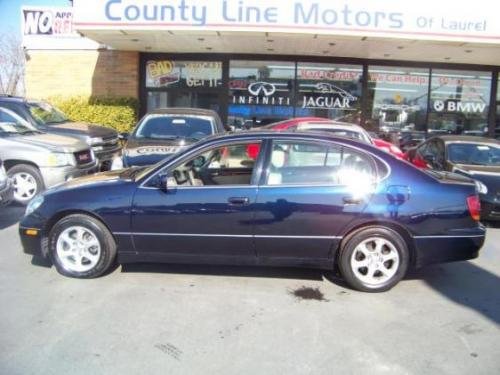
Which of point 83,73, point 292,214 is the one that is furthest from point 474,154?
point 83,73

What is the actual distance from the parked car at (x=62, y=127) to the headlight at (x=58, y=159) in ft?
5.18

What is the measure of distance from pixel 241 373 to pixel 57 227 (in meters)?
2.66

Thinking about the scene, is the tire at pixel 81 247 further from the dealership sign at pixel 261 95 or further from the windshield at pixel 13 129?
the dealership sign at pixel 261 95

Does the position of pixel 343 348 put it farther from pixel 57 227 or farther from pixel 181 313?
pixel 57 227

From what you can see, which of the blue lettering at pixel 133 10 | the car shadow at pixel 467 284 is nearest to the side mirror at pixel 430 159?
the car shadow at pixel 467 284

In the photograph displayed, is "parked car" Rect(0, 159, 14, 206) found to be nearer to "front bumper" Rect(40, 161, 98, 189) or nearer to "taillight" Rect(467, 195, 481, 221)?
"front bumper" Rect(40, 161, 98, 189)

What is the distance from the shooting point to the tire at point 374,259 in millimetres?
4965

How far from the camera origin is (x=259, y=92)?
16.5m

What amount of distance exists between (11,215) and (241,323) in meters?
5.57

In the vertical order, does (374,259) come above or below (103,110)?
below

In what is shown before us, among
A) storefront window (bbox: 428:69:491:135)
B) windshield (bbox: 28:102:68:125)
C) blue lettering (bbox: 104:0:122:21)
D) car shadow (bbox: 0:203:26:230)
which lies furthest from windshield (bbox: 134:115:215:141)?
storefront window (bbox: 428:69:491:135)

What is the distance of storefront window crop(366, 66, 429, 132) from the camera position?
54.9ft

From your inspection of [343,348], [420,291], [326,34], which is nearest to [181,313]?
[343,348]

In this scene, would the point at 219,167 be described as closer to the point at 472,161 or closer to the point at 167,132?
the point at 167,132
